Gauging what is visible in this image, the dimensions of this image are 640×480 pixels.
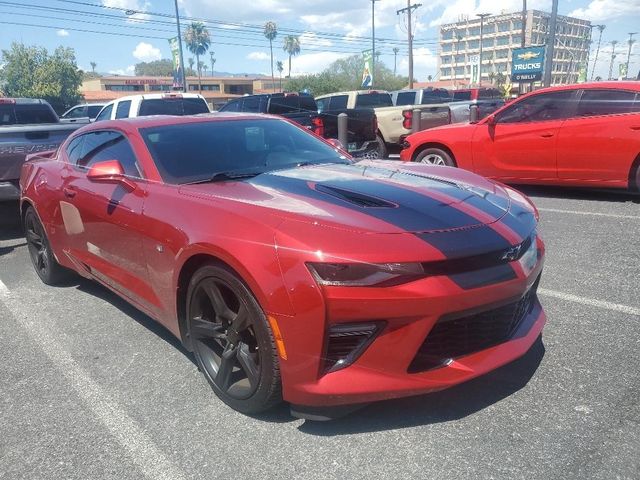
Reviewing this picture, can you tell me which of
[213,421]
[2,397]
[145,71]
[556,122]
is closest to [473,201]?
[213,421]

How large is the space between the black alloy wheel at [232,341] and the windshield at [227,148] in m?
0.83

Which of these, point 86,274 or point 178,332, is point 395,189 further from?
point 86,274

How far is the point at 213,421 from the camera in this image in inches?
106

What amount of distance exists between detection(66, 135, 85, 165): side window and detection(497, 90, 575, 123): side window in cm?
589

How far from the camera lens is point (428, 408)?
267 centimetres

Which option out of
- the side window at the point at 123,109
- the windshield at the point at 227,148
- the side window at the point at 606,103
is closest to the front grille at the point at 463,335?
the windshield at the point at 227,148

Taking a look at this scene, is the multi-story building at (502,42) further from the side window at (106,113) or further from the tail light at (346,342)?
the tail light at (346,342)

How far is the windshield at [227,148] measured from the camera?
3.39 metres

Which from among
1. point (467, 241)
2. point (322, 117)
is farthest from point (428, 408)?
point (322, 117)

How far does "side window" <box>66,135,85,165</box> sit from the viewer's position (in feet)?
14.7

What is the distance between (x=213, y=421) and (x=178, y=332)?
1.98 feet

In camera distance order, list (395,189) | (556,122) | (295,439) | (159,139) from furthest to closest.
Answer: (556,122) → (159,139) → (395,189) → (295,439)

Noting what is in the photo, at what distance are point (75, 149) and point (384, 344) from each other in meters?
3.51

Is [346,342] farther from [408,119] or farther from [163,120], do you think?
[408,119]
